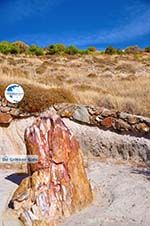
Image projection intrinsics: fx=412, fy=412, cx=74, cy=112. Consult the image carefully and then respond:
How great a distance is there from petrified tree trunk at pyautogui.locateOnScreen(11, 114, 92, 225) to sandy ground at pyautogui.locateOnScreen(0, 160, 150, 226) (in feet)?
0.59

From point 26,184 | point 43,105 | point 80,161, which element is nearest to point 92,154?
point 43,105

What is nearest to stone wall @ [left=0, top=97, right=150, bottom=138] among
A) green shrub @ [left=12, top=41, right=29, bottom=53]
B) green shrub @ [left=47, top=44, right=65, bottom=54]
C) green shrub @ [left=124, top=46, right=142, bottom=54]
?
green shrub @ [left=12, top=41, right=29, bottom=53]

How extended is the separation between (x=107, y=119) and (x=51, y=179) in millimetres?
3484

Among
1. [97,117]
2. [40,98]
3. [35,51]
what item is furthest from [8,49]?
[97,117]

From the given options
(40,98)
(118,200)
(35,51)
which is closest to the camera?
(118,200)

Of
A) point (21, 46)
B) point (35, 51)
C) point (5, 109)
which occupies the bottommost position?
point (5, 109)

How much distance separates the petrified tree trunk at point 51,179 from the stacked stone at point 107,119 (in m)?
2.74

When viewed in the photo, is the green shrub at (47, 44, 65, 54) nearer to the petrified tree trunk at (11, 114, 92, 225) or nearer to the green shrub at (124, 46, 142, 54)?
the green shrub at (124, 46, 142, 54)

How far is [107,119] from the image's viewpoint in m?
8.91

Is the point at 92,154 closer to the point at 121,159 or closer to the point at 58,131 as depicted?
the point at 121,159

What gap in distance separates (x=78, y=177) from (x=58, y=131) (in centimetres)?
73

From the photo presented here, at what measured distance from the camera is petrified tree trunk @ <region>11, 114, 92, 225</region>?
5.38 meters

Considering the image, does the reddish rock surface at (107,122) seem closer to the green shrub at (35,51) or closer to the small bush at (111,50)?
the green shrub at (35,51)

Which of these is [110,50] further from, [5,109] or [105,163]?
[105,163]
